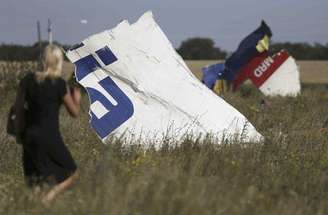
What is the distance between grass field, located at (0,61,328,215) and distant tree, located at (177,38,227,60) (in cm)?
6095

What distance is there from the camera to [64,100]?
6.40 m

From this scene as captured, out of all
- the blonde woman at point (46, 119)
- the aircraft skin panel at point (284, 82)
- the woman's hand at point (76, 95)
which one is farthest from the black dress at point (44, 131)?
the aircraft skin panel at point (284, 82)

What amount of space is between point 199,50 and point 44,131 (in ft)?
233

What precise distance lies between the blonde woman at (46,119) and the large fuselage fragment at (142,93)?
3032 mm

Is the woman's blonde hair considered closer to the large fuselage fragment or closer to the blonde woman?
the blonde woman

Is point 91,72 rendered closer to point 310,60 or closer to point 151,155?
point 151,155

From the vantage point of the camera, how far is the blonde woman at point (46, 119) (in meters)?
6.29

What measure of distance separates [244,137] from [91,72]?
7.15ft

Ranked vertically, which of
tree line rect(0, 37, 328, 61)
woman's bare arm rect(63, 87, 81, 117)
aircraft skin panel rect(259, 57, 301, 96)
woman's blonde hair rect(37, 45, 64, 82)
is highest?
tree line rect(0, 37, 328, 61)

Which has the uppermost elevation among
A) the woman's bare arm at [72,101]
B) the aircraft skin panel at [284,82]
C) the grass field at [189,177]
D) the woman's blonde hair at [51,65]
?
the aircraft skin panel at [284,82]

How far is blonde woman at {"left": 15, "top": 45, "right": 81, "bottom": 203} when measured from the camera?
6.29m

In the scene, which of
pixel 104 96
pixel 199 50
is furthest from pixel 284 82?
pixel 199 50

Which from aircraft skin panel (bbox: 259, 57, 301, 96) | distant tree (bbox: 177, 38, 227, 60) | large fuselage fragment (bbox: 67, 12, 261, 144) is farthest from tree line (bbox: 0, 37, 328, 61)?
large fuselage fragment (bbox: 67, 12, 261, 144)

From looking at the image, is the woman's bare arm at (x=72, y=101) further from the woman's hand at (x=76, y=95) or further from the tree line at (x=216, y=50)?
the tree line at (x=216, y=50)
